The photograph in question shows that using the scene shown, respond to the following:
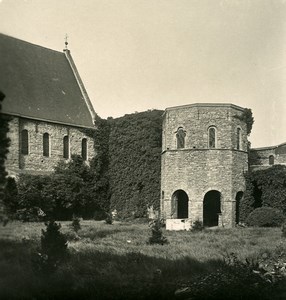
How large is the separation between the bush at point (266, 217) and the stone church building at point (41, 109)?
1574 cm

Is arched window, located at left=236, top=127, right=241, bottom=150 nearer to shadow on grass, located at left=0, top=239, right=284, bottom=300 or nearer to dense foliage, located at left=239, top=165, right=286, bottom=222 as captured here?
dense foliage, located at left=239, top=165, right=286, bottom=222

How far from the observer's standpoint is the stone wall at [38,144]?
30.2 m

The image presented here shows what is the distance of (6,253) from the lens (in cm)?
1397

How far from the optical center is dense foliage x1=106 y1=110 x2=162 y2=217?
104ft

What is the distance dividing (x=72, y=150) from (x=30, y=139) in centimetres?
409

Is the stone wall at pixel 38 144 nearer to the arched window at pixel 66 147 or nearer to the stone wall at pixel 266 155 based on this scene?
the arched window at pixel 66 147

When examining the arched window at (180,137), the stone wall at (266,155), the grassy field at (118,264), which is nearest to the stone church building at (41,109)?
the arched window at (180,137)

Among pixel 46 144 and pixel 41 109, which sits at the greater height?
pixel 41 109

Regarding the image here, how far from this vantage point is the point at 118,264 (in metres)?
13.5

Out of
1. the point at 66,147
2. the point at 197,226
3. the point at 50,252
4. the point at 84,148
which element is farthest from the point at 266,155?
the point at 50,252

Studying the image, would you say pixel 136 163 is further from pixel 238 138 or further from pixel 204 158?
pixel 238 138

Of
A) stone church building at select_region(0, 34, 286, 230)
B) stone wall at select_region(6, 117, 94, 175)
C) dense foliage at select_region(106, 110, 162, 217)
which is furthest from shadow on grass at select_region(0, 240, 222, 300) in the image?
dense foliage at select_region(106, 110, 162, 217)

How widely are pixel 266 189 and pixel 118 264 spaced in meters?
16.8

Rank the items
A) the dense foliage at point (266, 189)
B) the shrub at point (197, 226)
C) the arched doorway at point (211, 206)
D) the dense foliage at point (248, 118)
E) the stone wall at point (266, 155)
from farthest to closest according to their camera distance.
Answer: the stone wall at point (266, 155), the arched doorway at point (211, 206), the dense foliage at point (248, 118), the dense foliage at point (266, 189), the shrub at point (197, 226)
